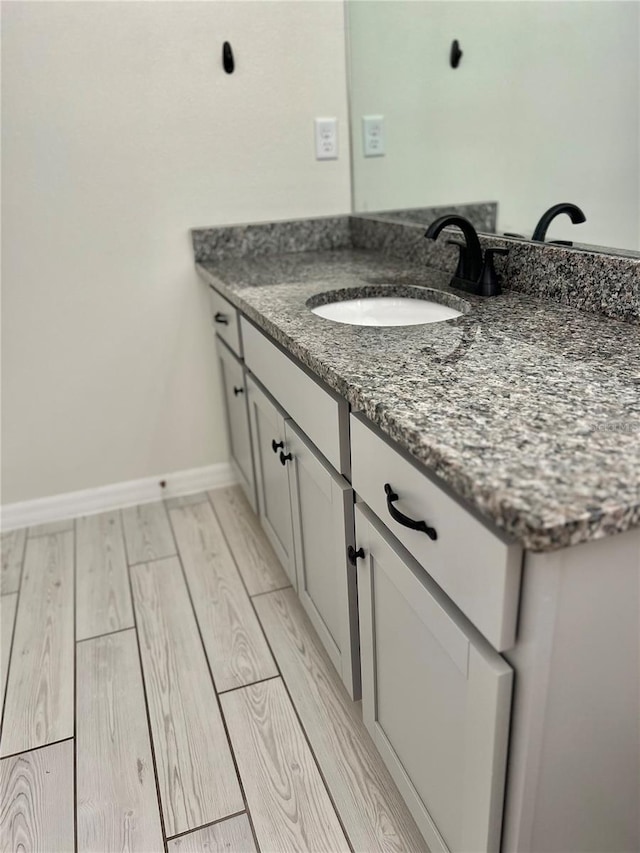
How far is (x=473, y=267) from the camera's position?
59.9 inches

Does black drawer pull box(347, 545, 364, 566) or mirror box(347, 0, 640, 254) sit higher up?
mirror box(347, 0, 640, 254)

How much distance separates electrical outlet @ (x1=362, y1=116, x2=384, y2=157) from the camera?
211 centimetres

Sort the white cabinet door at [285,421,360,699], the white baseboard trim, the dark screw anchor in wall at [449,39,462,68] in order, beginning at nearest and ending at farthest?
the white cabinet door at [285,421,360,699] → the dark screw anchor in wall at [449,39,462,68] → the white baseboard trim

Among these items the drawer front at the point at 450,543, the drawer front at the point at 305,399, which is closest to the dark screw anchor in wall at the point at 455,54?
the drawer front at the point at 305,399

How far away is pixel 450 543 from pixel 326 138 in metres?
1.79

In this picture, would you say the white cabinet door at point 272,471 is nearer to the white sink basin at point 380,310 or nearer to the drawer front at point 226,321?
the drawer front at point 226,321

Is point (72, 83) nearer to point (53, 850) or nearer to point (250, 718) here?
point (250, 718)

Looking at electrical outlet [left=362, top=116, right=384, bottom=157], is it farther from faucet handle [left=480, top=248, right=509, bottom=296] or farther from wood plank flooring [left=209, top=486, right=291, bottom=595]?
wood plank flooring [left=209, top=486, right=291, bottom=595]

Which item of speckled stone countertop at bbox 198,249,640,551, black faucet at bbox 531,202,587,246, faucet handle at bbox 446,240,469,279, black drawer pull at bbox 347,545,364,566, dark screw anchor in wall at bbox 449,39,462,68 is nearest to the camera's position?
speckled stone countertop at bbox 198,249,640,551

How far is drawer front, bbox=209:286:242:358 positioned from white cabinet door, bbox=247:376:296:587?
0.15 metres

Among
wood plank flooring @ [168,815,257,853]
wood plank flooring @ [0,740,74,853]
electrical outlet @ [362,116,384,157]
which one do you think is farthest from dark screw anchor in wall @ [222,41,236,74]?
wood plank flooring @ [168,815,257,853]

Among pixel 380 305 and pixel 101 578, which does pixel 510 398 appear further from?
pixel 101 578

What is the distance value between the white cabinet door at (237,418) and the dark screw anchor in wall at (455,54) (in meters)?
1.03

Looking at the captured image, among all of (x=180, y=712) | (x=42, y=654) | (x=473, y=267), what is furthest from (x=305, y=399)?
(x=42, y=654)
